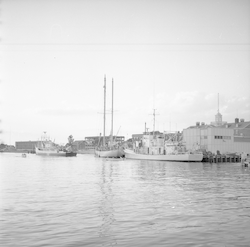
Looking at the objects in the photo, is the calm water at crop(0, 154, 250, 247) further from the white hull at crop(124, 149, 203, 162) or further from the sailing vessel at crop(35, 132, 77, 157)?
the sailing vessel at crop(35, 132, 77, 157)

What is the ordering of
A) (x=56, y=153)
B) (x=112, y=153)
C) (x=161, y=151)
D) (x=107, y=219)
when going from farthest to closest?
(x=56, y=153) → (x=112, y=153) → (x=161, y=151) → (x=107, y=219)

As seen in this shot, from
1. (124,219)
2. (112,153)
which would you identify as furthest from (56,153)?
(124,219)

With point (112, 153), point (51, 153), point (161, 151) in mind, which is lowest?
point (51, 153)

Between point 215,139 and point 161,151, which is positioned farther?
point 215,139

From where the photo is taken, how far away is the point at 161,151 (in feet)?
356

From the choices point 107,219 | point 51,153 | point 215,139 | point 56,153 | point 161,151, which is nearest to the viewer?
point 107,219

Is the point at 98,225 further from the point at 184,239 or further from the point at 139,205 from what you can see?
the point at 139,205

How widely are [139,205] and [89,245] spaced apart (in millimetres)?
8727

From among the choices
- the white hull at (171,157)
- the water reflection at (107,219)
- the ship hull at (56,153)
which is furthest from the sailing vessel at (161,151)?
the water reflection at (107,219)

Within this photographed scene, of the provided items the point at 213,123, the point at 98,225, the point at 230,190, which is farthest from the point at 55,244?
the point at 213,123

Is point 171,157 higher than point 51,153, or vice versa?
point 51,153

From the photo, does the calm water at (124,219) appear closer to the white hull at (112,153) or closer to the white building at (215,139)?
the white building at (215,139)

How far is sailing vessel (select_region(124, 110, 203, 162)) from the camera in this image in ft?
325

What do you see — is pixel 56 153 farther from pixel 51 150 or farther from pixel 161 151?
pixel 161 151
